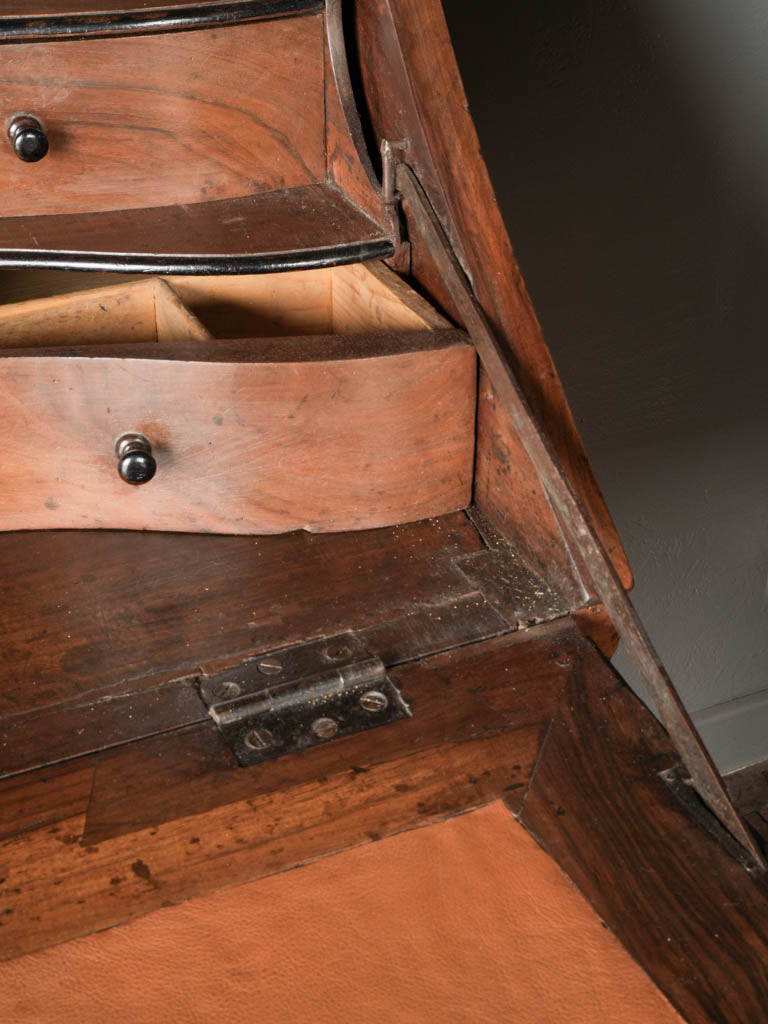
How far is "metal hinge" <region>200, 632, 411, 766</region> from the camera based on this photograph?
2.74ft

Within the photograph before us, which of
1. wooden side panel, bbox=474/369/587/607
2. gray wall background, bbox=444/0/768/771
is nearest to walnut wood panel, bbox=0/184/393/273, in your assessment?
wooden side panel, bbox=474/369/587/607

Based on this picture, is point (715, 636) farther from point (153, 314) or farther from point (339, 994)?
point (339, 994)

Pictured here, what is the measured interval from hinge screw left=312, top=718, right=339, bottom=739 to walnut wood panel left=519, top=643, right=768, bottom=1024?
157mm

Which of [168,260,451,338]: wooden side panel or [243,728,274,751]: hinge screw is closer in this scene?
[243,728,274,751]: hinge screw

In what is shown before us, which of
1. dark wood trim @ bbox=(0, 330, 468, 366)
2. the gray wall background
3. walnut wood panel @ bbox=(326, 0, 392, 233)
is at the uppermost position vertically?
walnut wood panel @ bbox=(326, 0, 392, 233)

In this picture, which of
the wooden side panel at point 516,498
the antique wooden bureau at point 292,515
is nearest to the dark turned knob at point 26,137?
the antique wooden bureau at point 292,515

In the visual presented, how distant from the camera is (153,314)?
1220mm

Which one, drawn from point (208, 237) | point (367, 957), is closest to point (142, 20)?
point (208, 237)

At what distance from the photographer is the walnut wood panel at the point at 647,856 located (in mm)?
646

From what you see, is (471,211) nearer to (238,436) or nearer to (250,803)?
(238,436)

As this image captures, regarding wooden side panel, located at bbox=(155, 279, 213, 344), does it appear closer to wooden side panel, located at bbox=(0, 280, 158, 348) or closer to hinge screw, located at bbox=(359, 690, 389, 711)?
wooden side panel, located at bbox=(0, 280, 158, 348)

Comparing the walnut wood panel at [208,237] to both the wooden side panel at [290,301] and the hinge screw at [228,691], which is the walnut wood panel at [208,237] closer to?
the wooden side panel at [290,301]

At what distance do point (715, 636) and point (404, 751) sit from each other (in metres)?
1.92

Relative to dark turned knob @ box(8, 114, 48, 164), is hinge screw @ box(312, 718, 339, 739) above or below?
below
